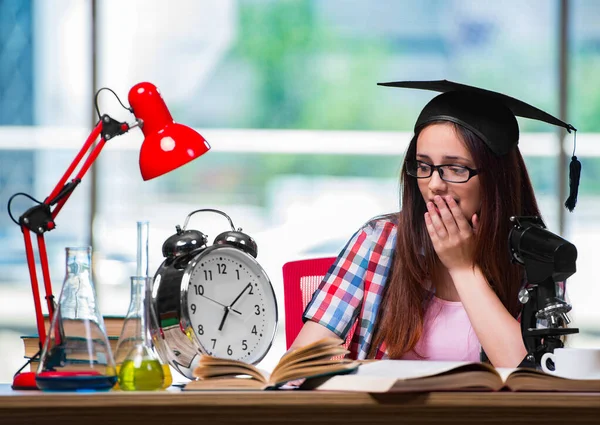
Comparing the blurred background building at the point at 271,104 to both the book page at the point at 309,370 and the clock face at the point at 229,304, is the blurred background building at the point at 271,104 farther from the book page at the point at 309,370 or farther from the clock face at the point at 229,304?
the book page at the point at 309,370

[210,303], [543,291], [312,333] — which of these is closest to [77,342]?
[210,303]

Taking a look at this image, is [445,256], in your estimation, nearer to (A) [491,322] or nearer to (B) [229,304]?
(A) [491,322]

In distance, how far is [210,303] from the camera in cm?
147

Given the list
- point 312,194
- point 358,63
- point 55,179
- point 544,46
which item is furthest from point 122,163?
point 544,46

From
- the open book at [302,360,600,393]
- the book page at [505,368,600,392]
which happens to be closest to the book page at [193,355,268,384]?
the open book at [302,360,600,393]

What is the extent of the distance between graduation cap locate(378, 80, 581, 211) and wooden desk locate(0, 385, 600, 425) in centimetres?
88

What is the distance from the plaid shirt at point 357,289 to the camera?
185 centimetres

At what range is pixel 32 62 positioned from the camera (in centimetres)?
414

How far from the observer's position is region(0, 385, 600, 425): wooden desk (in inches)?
37.4

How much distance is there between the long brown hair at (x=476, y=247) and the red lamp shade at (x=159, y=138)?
561mm

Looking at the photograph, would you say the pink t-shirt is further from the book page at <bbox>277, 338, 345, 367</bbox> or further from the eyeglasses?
the book page at <bbox>277, 338, 345, 367</bbox>

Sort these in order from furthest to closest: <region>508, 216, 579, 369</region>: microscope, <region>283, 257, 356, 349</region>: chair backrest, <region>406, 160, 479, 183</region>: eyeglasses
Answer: <region>283, 257, 356, 349</region>: chair backrest < <region>406, 160, 479, 183</region>: eyeglasses < <region>508, 216, 579, 369</region>: microscope
